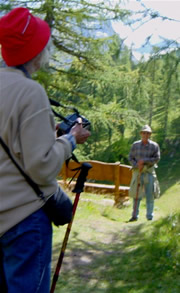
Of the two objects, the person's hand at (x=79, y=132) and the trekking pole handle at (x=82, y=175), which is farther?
the trekking pole handle at (x=82, y=175)

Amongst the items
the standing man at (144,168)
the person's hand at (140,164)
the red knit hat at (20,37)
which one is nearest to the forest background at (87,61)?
the standing man at (144,168)

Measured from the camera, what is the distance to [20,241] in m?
1.85

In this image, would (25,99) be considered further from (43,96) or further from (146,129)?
(146,129)

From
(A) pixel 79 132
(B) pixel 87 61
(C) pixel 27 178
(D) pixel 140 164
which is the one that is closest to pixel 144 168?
(D) pixel 140 164

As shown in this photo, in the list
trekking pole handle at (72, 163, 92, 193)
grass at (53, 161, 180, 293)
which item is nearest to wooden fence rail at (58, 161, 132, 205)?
grass at (53, 161, 180, 293)

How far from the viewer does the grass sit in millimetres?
3715

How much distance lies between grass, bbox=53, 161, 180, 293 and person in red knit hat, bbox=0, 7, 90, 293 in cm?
192

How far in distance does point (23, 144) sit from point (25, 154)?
0.16 feet

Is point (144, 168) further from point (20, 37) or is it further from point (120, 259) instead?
point (20, 37)

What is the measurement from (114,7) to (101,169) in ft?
15.0

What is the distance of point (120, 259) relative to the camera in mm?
4602

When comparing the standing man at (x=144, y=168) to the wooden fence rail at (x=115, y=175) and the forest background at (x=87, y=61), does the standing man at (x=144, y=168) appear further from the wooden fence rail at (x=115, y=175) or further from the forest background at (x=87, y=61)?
the wooden fence rail at (x=115, y=175)

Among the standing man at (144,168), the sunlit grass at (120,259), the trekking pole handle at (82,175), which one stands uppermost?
the trekking pole handle at (82,175)

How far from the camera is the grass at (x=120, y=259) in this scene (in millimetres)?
3715
